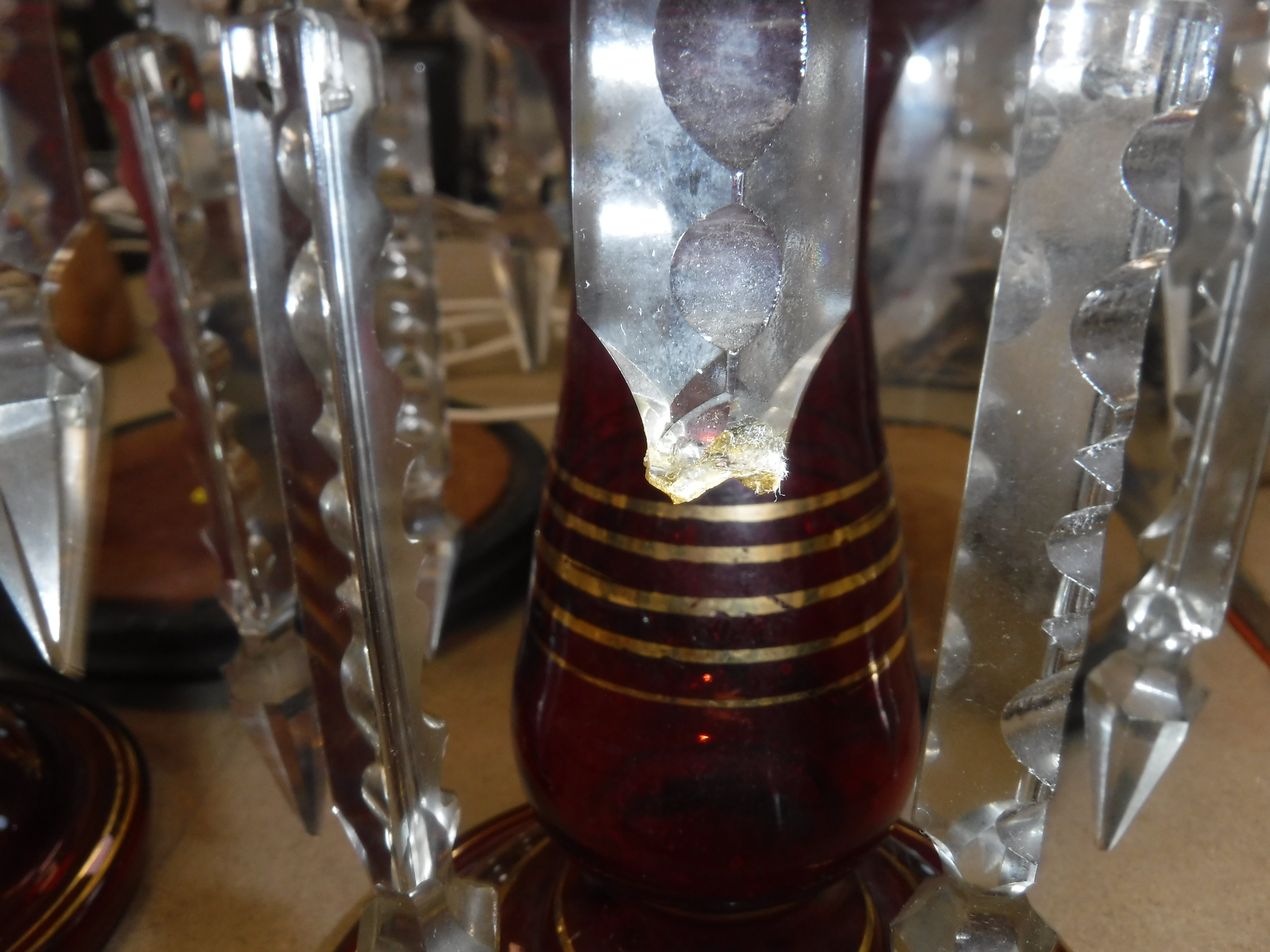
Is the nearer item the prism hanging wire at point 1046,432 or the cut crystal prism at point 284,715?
the prism hanging wire at point 1046,432

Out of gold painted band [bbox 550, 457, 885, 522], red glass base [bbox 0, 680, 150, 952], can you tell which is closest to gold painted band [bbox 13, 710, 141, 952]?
red glass base [bbox 0, 680, 150, 952]

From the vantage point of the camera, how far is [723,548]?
121 millimetres

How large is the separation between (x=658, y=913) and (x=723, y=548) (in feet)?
0.20

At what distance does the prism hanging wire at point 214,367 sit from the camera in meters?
0.17

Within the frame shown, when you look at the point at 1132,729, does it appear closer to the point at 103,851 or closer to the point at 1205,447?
the point at 1205,447

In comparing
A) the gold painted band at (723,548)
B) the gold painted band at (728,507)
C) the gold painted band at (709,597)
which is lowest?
the gold painted band at (709,597)

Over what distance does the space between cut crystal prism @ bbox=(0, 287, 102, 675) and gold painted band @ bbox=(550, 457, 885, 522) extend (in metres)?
0.07

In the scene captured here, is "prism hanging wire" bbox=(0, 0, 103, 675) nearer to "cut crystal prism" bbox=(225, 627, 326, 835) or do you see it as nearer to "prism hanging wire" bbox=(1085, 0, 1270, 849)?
"cut crystal prism" bbox=(225, 627, 326, 835)

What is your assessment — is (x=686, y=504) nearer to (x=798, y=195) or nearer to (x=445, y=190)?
(x=798, y=195)

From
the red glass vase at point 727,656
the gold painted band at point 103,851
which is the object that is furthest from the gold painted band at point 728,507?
the gold painted band at point 103,851

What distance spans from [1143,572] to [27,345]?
212 millimetres

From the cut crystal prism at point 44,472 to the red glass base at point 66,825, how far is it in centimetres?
4

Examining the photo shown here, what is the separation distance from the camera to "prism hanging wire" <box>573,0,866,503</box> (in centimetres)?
7

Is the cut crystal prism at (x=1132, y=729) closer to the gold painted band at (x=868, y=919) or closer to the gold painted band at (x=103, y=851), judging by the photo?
the gold painted band at (x=868, y=919)
